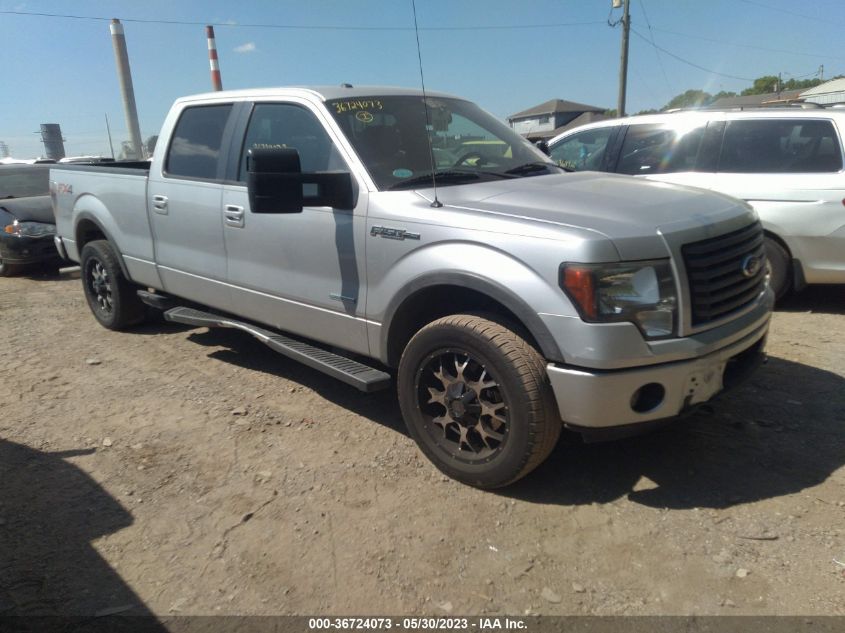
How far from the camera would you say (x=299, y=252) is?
150 inches

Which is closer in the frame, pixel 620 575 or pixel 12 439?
pixel 620 575

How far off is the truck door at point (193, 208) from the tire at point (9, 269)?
5.36 m

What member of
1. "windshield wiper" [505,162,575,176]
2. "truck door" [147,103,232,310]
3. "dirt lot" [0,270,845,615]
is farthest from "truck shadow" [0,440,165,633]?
"windshield wiper" [505,162,575,176]

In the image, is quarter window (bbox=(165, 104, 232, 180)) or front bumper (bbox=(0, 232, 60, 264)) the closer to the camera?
quarter window (bbox=(165, 104, 232, 180))

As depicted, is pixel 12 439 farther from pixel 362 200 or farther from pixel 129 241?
pixel 362 200

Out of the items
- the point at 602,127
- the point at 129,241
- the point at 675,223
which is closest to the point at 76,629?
the point at 675,223

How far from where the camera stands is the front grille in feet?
9.24

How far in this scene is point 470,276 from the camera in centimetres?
296

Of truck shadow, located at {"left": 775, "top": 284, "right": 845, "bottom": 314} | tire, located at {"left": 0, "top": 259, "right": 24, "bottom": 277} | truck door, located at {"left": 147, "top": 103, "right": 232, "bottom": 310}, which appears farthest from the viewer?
tire, located at {"left": 0, "top": 259, "right": 24, "bottom": 277}

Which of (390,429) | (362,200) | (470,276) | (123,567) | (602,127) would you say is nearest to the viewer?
(123,567)

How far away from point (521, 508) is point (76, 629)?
1.88m

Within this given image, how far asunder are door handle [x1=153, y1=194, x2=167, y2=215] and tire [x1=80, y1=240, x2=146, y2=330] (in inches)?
37.8

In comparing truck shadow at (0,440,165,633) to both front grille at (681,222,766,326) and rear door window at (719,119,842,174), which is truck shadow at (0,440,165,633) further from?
rear door window at (719,119,842,174)

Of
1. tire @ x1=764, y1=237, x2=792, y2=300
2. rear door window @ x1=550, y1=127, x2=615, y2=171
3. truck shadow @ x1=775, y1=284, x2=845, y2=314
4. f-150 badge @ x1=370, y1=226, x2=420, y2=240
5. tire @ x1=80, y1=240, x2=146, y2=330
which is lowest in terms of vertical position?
truck shadow @ x1=775, y1=284, x2=845, y2=314
